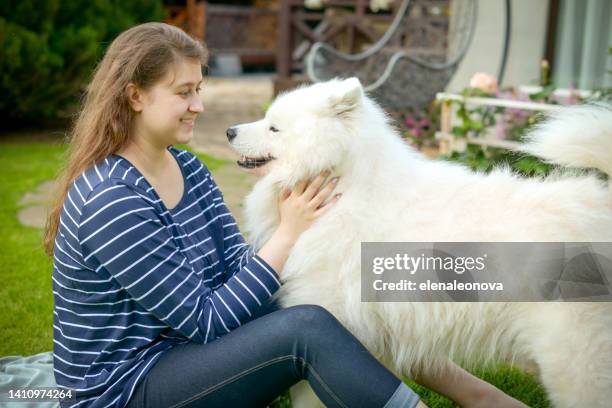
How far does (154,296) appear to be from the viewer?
1.80 meters

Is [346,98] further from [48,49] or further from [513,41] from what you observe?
[48,49]

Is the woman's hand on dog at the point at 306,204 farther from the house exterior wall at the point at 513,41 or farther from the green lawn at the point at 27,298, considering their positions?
the house exterior wall at the point at 513,41

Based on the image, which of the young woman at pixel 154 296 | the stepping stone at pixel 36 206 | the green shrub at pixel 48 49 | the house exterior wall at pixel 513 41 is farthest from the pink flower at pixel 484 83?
the green shrub at pixel 48 49

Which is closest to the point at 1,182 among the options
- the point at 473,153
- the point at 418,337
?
the point at 473,153

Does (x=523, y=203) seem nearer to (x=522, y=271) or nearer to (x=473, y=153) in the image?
(x=522, y=271)

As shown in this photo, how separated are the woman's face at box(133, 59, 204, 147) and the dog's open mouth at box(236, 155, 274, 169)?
1.10 feet

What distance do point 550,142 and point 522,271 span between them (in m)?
0.40

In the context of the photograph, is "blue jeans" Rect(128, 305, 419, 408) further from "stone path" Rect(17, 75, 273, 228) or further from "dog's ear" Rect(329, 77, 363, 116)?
"stone path" Rect(17, 75, 273, 228)

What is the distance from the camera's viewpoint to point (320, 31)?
10305 millimetres

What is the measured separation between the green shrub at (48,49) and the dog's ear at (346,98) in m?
5.51

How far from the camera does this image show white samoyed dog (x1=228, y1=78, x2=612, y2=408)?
5.80 feet

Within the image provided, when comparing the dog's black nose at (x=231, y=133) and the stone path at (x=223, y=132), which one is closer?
the dog's black nose at (x=231, y=133)

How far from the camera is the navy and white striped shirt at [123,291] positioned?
70.3 inches

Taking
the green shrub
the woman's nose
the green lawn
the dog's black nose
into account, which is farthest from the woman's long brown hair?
the green shrub
